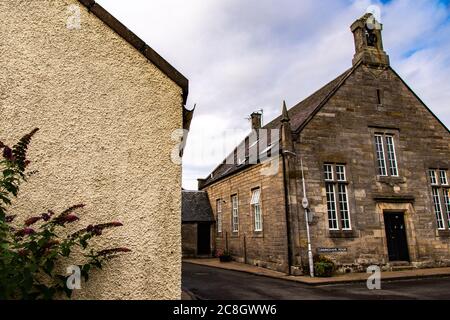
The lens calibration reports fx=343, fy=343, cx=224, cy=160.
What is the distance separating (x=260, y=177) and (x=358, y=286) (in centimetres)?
739

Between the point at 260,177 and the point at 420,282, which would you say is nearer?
the point at 420,282

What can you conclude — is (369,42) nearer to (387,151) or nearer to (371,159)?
(387,151)

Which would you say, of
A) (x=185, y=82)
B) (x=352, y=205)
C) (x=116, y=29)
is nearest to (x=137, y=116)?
(x=185, y=82)

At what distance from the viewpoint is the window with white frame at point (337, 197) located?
14805 millimetres

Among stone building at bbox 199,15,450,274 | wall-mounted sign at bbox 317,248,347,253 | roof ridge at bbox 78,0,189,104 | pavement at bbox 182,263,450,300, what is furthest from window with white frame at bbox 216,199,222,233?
roof ridge at bbox 78,0,189,104

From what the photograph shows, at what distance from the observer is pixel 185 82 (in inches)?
158

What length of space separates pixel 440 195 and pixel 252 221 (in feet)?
30.8

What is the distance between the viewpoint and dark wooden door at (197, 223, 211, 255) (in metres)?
25.6

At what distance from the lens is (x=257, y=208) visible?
60.3ft

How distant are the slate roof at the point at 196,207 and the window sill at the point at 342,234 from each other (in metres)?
12.4

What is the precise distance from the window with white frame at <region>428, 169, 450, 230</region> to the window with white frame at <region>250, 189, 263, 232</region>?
8403 mm

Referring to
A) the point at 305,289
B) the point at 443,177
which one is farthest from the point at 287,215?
the point at 443,177

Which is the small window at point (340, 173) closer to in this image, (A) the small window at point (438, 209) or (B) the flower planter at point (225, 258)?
(A) the small window at point (438, 209)
